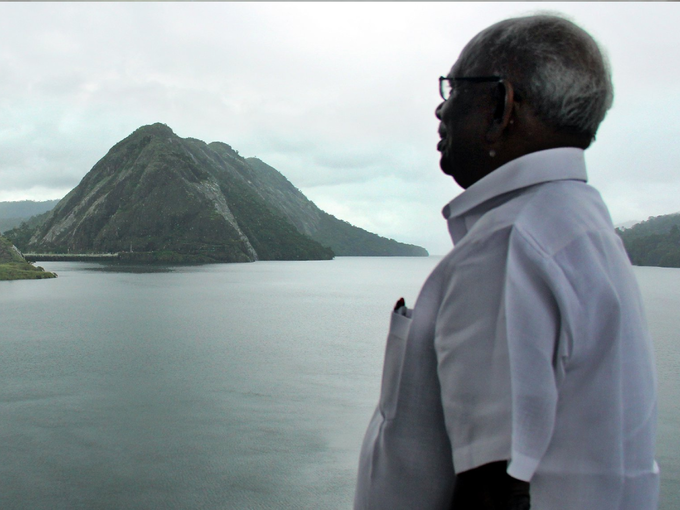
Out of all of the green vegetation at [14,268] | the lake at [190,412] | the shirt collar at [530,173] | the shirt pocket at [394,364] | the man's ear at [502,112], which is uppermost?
the man's ear at [502,112]

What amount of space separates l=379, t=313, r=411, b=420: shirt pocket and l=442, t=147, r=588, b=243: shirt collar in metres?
0.31

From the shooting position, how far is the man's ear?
1.35 metres

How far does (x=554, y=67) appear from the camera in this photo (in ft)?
4.40

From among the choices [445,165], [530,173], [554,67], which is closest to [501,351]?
[530,173]

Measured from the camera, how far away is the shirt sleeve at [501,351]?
3.68 ft

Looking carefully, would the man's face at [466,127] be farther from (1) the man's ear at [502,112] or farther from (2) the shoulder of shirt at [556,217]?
(2) the shoulder of shirt at [556,217]

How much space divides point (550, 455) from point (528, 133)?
732 mm

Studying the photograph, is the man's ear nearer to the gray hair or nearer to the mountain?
the gray hair

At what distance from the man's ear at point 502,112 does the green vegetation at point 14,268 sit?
51.9m

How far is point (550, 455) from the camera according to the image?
4.00 feet

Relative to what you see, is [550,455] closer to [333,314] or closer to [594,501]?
[594,501]

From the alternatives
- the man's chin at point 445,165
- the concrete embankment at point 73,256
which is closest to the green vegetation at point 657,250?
the concrete embankment at point 73,256

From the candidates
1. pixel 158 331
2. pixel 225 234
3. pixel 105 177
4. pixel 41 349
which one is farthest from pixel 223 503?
pixel 105 177

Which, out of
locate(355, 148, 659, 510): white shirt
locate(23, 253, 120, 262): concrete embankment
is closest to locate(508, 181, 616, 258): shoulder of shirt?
locate(355, 148, 659, 510): white shirt
